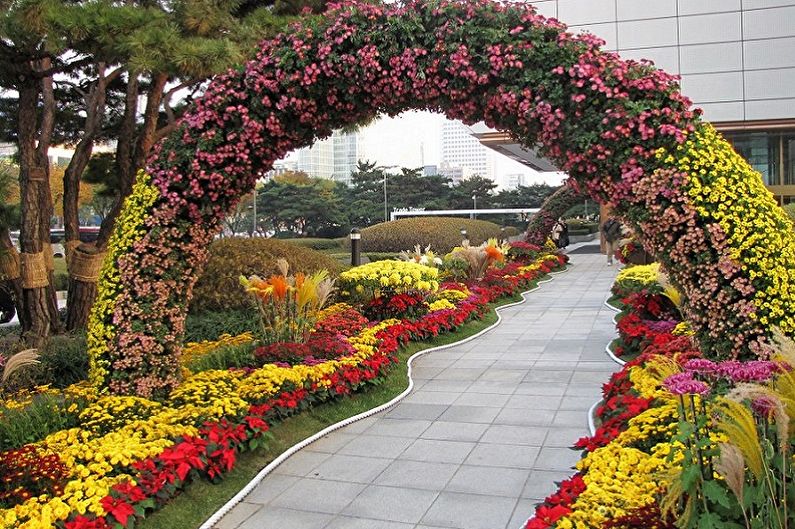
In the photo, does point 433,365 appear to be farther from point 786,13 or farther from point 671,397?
point 786,13

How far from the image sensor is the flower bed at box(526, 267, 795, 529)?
96.5 inches

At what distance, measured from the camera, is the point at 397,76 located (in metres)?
4.39

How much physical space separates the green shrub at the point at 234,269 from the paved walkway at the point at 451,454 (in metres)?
2.31

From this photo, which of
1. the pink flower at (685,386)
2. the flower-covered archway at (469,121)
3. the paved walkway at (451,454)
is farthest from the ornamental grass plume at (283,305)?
the pink flower at (685,386)

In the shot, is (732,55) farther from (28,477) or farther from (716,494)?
(28,477)

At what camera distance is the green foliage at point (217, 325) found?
25.4 feet

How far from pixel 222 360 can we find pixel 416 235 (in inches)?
720

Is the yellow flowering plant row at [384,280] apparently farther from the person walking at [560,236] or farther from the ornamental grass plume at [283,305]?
the person walking at [560,236]

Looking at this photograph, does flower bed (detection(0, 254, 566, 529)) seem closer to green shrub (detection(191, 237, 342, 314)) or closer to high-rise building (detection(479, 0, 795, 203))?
green shrub (detection(191, 237, 342, 314))

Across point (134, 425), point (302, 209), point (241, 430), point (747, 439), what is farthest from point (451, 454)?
point (302, 209)

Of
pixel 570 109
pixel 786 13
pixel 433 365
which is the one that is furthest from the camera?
pixel 786 13

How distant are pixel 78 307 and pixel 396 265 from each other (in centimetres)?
378

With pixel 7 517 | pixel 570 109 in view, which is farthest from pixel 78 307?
pixel 570 109

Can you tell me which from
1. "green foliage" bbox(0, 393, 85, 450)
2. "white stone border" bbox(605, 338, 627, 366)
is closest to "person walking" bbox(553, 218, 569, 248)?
"white stone border" bbox(605, 338, 627, 366)
